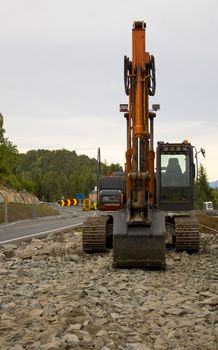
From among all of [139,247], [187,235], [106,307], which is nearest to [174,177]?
[187,235]

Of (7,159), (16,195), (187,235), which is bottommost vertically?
(187,235)

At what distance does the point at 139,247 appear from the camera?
11.3 m

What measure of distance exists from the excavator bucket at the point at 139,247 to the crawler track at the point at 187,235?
2681 millimetres

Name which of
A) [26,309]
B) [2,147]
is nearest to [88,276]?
[26,309]

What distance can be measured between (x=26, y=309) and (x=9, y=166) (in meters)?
61.5

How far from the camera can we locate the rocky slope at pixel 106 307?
19.7 feet

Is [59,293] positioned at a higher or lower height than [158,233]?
lower

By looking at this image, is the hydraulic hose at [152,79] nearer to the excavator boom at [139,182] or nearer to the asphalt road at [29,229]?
the excavator boom at [139,182]

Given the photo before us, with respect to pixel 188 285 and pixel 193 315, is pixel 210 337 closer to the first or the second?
pixel 193 315

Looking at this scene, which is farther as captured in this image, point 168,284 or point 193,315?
point 168,284

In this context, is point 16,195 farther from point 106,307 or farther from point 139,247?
point 106,307

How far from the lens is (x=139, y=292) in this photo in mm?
8898

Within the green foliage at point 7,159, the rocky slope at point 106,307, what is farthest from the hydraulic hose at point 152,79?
the green foliage at point 7,159

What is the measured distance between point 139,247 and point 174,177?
3.06 m
